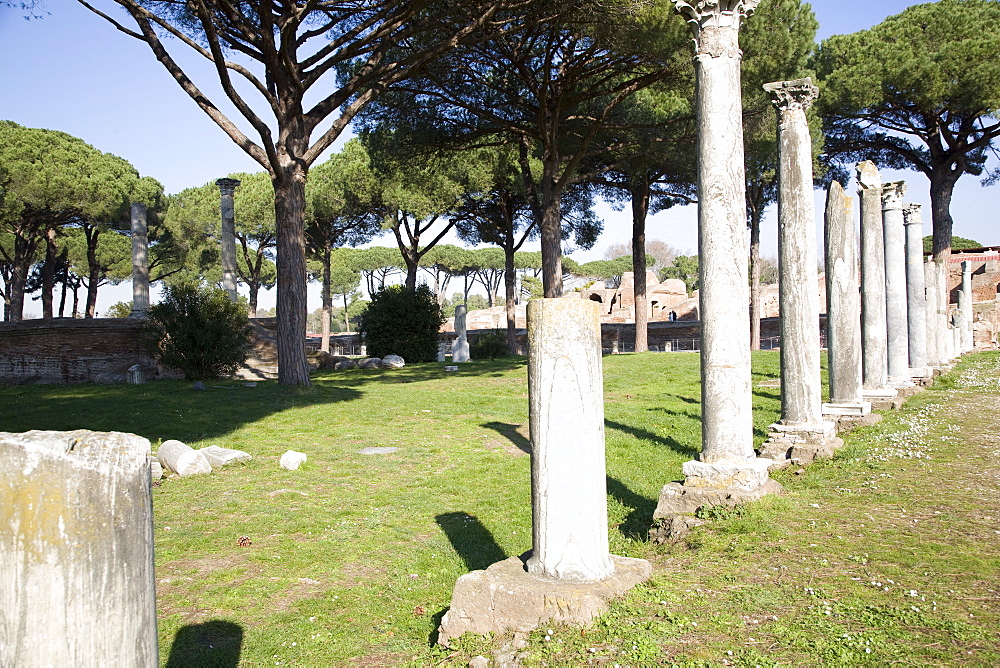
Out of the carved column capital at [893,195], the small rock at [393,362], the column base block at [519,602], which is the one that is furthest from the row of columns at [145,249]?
the column base block at [519,602]

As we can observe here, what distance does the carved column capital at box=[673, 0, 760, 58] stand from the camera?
215 inches

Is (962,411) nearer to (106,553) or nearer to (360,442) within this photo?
(360,442)

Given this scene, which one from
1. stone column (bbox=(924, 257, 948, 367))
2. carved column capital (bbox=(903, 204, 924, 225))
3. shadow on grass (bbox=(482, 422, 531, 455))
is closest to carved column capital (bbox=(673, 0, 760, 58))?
shadow on grass (bbox=(482, 422, 531, 455))

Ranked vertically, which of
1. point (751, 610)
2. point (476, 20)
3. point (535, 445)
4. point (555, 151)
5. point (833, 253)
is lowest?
point (751, 610)

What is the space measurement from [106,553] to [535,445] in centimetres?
211

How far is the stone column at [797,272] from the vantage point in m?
6.85

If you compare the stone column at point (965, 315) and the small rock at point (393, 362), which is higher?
the stone column at point (965, 315)

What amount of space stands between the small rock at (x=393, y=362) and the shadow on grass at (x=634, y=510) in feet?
38.8

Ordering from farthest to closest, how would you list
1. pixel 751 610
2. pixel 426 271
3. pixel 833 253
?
pixel 426 271
pixel 833 253
pixel 751 610

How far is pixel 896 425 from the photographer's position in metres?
7.89

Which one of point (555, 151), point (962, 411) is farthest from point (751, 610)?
point (555, 151)

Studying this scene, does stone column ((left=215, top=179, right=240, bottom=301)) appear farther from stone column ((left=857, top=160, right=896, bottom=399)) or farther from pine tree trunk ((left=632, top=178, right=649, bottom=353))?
stone column ((left=857, top=160, right=896, bottom=399))

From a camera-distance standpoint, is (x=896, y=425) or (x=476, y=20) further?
(x=476, y=20)

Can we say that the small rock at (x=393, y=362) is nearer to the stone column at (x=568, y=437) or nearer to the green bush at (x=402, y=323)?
the green bush at (x=402, y=323)
